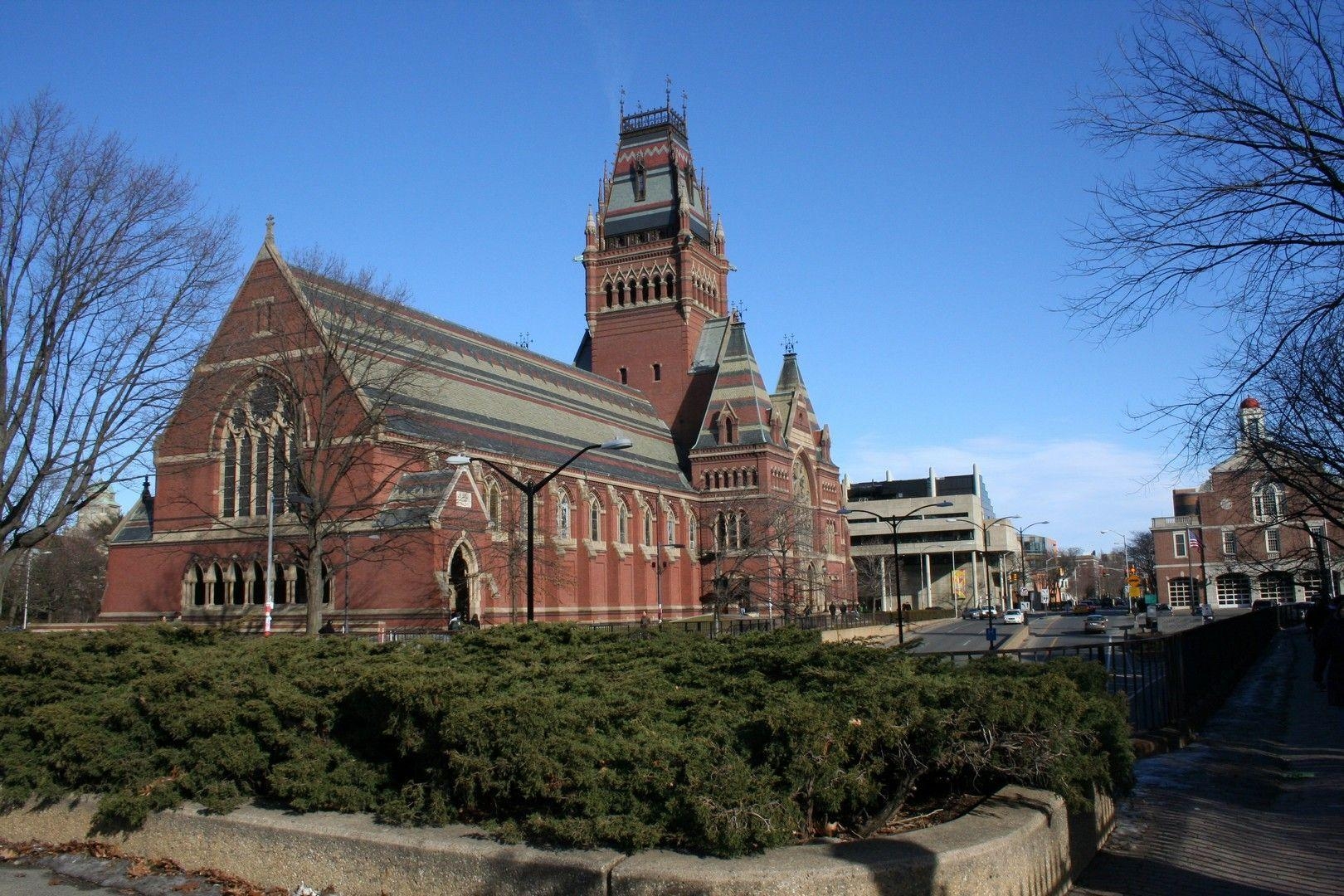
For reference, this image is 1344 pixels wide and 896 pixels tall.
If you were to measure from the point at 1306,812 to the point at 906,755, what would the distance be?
5.19 metres

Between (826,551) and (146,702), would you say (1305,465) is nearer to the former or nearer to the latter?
(146,702)

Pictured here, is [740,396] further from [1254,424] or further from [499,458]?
[1254,424]

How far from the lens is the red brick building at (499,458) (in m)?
42.6

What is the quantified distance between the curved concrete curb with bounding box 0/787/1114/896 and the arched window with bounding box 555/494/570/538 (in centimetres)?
4679

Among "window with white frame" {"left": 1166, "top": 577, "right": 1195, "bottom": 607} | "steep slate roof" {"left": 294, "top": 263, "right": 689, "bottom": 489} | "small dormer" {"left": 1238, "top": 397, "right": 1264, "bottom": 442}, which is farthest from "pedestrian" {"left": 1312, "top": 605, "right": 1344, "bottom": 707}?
"window with white frame" {"left": 1166, "top": 577, "right": 1195, "bottom": 607}

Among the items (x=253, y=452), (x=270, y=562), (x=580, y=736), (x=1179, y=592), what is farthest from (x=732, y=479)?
(x=580, y=736)

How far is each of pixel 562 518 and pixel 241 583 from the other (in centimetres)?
1641

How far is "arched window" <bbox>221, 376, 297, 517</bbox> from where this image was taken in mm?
44625

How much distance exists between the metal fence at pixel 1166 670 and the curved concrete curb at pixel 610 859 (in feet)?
9.62

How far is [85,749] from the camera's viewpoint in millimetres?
8430

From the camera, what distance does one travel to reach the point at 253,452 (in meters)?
46.4

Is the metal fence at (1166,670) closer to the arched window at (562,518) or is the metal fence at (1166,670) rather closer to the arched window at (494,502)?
the arched window at (494,502)

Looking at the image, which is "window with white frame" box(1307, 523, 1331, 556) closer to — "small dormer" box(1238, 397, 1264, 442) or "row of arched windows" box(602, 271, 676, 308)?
"small dormer" box(1238, 397, 1264, 442)

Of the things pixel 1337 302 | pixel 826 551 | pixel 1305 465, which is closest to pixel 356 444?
pixel 1305 465
